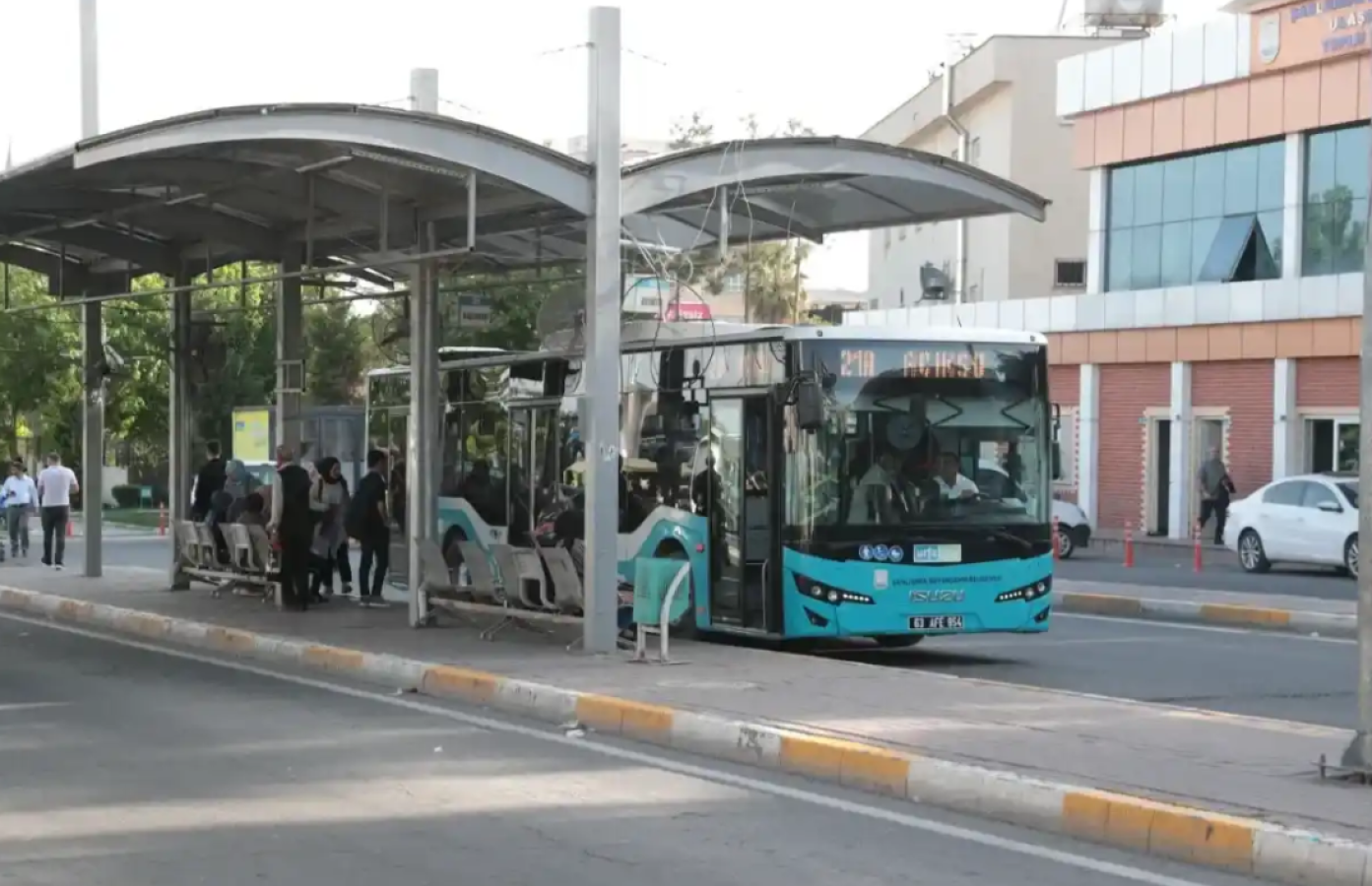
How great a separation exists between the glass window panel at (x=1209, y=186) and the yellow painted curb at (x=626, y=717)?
29023mm

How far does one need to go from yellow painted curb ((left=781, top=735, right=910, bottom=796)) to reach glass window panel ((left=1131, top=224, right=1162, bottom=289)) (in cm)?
3130

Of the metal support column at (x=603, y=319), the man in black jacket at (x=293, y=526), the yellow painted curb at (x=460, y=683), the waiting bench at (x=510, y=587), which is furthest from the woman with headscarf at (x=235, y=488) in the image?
the yellow painted curb at (x=460, y=683)

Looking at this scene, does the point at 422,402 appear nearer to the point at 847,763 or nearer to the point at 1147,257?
the point at 847,763

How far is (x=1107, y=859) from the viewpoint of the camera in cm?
841

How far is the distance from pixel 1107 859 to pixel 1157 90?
33.7m

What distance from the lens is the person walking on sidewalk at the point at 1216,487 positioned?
35.8 m

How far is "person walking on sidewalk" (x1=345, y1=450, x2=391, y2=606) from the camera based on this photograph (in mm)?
21062

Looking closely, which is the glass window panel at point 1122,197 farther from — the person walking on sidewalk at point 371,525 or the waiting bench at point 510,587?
the waiting bench at point 510,587

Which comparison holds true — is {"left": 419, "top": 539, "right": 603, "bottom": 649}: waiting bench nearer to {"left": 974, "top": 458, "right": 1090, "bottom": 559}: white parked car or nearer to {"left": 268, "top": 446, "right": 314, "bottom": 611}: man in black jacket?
{"left": 268, "top": 446, "right": 314, "bottom": 611}: man in black jacket

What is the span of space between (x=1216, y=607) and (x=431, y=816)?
14.7 metres

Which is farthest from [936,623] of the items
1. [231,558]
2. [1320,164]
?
[1320,164]

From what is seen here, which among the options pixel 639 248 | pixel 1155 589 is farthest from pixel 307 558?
pixel 1155 589

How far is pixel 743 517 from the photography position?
16344mm

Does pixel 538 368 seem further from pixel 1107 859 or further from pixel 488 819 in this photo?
pixel 1107 859
